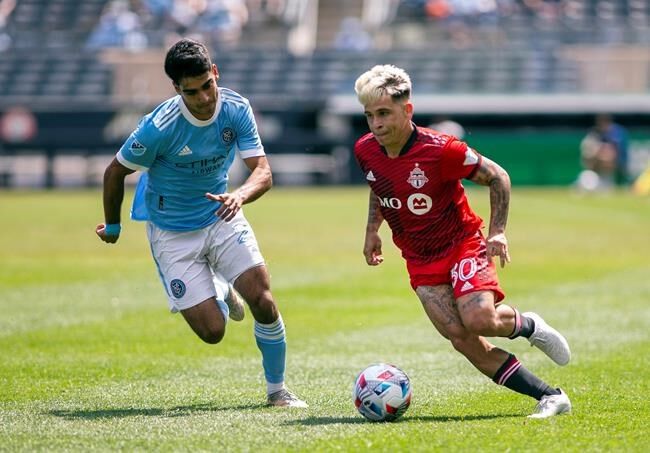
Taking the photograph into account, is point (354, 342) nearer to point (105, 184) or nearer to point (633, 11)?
point (105, 184)

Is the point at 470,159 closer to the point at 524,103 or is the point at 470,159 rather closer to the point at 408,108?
the point at 408,108

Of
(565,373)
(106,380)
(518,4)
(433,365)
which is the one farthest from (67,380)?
(518,4)

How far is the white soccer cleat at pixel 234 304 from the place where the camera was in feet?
29.4

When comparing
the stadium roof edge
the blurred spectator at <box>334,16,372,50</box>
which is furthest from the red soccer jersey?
the blurred spectator at <box>334,16,372,50</box>

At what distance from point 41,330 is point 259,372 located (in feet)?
11.5

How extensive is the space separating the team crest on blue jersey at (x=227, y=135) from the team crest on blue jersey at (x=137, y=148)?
1.73 ft

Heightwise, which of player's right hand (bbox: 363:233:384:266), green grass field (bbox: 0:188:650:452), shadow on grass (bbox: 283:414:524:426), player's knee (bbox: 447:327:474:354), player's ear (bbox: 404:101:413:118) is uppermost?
player's ear (bbox: 404:101:413:118)

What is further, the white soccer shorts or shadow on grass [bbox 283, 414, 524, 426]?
the white soccer shorts

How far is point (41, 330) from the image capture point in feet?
41.1

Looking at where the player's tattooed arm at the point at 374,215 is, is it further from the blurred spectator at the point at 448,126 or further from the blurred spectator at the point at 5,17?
the blurred spectator at the point at 5,17

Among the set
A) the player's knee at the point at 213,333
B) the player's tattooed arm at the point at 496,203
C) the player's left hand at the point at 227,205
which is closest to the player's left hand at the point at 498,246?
the player's tattooed arm at the point at 496,203

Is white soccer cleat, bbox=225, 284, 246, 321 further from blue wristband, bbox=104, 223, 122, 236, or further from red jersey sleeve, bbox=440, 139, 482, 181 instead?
red jersey sleeve, bbox=440, 139, 482, 181

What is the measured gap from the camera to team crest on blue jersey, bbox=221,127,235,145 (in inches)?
325

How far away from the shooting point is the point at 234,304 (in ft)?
29.7
